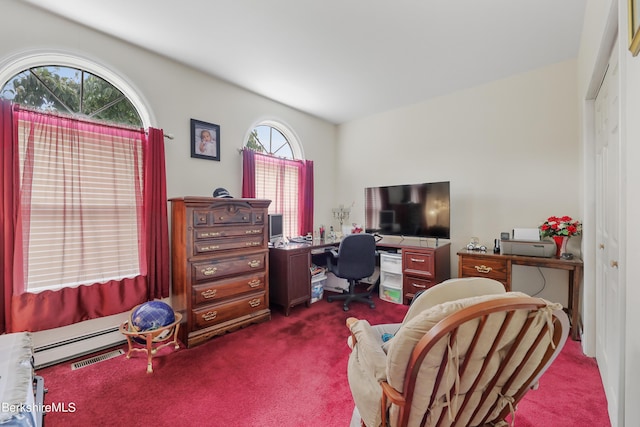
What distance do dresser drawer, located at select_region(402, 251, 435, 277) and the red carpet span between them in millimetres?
1360

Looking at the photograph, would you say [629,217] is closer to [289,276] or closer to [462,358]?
[462,358]

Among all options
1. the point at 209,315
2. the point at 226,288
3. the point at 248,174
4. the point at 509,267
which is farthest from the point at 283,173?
the point at 509,267

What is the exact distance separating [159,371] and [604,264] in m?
3.41

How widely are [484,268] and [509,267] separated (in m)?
0.23

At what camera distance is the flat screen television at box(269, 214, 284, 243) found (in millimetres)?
3668

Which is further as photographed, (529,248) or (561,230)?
(529,248)

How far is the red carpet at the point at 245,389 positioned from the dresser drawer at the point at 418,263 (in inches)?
53.5

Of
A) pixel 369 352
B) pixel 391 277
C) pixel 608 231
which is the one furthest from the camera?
pixel 391 277

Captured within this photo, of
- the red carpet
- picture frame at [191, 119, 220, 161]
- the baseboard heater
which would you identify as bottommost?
the red carpet

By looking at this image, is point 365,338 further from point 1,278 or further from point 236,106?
point 236,106

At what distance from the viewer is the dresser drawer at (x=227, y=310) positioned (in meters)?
2.62

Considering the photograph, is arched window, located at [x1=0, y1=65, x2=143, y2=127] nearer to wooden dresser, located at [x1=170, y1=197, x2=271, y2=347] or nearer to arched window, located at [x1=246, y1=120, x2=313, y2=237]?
wooden dresser, located at [x1=170, y1=197, x2=271, y2=347]

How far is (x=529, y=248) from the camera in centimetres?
285

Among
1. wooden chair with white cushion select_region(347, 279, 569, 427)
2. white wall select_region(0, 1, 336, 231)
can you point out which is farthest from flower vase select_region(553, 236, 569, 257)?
white wall select_region(0, 1, 336, 231)
